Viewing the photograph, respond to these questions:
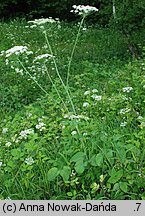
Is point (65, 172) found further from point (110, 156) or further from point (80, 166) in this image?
point (110, 156)

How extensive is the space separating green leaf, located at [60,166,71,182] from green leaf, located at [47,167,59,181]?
0.04 m

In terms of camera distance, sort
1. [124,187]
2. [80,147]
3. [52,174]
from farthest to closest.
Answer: [80,147] → [52,174] → [124,187]

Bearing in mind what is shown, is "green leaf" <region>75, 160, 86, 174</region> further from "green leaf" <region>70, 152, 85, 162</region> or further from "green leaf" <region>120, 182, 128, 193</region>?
"green leaf" <region>120, 182, 128, 193</region>

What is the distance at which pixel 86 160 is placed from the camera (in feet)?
10.3

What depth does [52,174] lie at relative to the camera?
304 centimetres

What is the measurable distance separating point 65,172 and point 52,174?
0.09 metres

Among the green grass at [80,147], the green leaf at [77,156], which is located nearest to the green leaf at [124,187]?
the green grass at [80,147]

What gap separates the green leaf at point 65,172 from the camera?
3.03 m

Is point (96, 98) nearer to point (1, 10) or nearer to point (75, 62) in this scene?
point (75, 62)

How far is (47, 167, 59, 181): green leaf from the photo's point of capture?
3.03 m

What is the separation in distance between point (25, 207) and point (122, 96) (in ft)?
7.12

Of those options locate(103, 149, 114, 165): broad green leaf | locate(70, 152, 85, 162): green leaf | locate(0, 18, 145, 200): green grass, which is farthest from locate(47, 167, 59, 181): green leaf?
locate(103, 149, 114, 165): broad green leaf

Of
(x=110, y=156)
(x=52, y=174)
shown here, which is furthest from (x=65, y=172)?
(x=110, y=156)

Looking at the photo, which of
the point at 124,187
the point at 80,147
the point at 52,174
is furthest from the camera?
the point at 80,147
